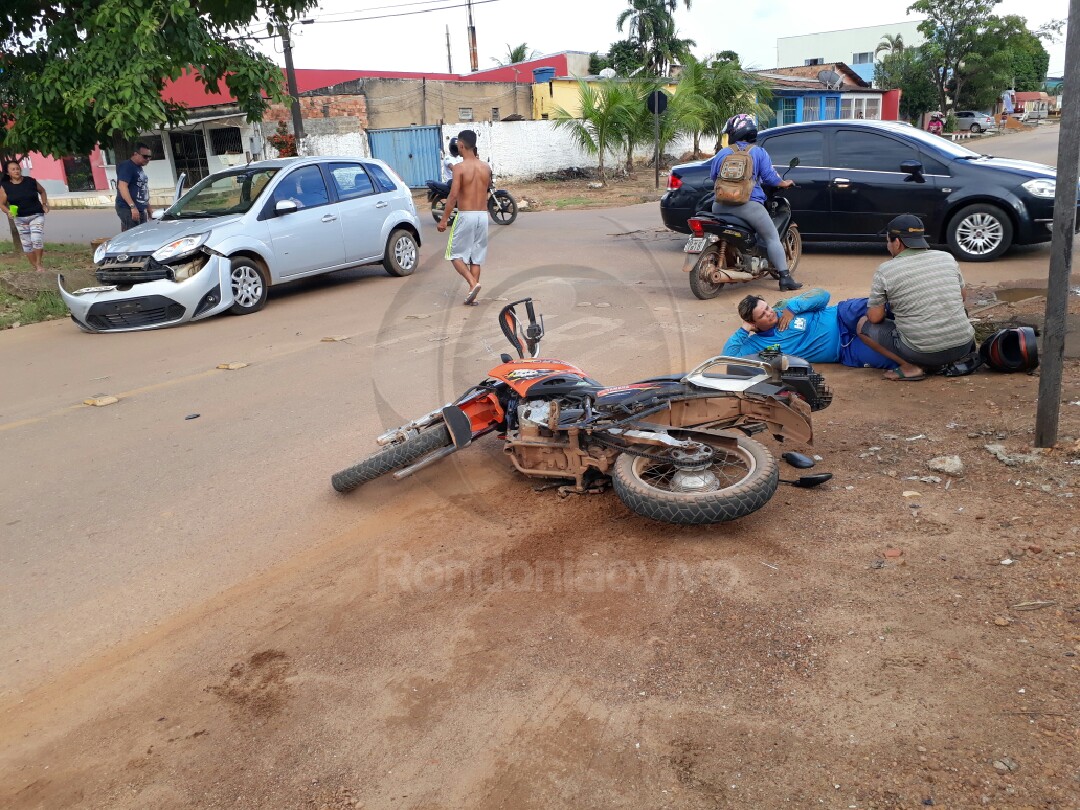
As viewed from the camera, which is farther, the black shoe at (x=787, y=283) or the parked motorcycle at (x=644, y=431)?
the black shoe at (x=787, y=283)

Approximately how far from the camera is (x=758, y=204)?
9.18m

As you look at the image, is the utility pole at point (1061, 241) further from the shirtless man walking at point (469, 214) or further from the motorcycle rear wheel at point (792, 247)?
the shirtless man walking at point (469, 214)

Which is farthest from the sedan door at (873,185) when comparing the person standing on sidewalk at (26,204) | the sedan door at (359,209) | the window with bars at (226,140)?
the window with bars at (226,140)

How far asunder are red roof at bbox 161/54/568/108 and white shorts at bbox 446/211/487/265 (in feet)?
57.0

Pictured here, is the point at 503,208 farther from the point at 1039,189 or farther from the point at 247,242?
the point at 1039,189

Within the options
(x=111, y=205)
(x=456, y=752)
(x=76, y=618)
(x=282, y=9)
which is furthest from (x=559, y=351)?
(x=111, y=205)

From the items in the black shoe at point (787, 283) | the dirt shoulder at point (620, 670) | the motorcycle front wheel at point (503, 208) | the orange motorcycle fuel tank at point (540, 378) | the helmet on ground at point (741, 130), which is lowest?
the dirt shoulder at point (620, 670)

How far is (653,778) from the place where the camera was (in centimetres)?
250

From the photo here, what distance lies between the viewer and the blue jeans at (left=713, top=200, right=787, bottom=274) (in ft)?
29.9

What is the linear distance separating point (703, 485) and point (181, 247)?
7.50m

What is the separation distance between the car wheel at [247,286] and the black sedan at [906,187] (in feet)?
17.4

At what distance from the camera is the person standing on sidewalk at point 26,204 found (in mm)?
12453

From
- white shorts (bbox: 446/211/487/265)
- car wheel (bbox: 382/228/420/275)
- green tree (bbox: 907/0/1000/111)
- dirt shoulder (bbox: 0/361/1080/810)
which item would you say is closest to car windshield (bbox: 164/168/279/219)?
car wheel (bbox: 382/228/420/275)

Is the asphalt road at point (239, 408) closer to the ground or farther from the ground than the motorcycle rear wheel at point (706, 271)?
closer to the ground
